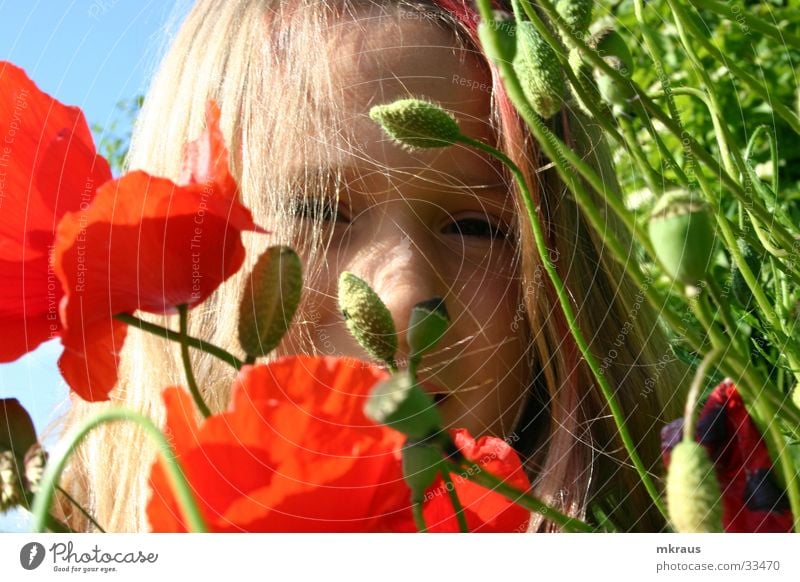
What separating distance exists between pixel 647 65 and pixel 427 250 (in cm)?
35

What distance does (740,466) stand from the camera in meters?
0.19

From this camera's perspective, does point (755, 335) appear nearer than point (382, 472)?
No

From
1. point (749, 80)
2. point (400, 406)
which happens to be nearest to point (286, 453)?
point (400, 406)

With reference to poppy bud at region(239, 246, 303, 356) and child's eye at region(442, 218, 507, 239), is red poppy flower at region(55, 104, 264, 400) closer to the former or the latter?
poppy bud at region(239, 246, 303, 356)

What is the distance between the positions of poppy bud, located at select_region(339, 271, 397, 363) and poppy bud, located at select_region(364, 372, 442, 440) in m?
0.02

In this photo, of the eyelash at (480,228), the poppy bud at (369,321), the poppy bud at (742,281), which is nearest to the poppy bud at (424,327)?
the poppy bud at (369,321)

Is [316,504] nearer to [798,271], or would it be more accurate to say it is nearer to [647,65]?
[798,271]

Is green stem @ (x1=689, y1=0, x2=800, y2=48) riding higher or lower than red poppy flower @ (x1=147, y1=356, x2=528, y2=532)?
higher

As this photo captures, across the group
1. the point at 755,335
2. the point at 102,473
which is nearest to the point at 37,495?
the point at 102,473

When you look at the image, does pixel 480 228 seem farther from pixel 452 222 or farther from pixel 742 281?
pixel 742 281

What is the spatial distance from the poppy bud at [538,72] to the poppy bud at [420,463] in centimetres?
7

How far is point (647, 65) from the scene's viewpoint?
642mm

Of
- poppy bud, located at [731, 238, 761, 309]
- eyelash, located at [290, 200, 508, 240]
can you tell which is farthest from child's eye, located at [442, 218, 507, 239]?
poppy bud, located at [731, 238, 761, 309]
